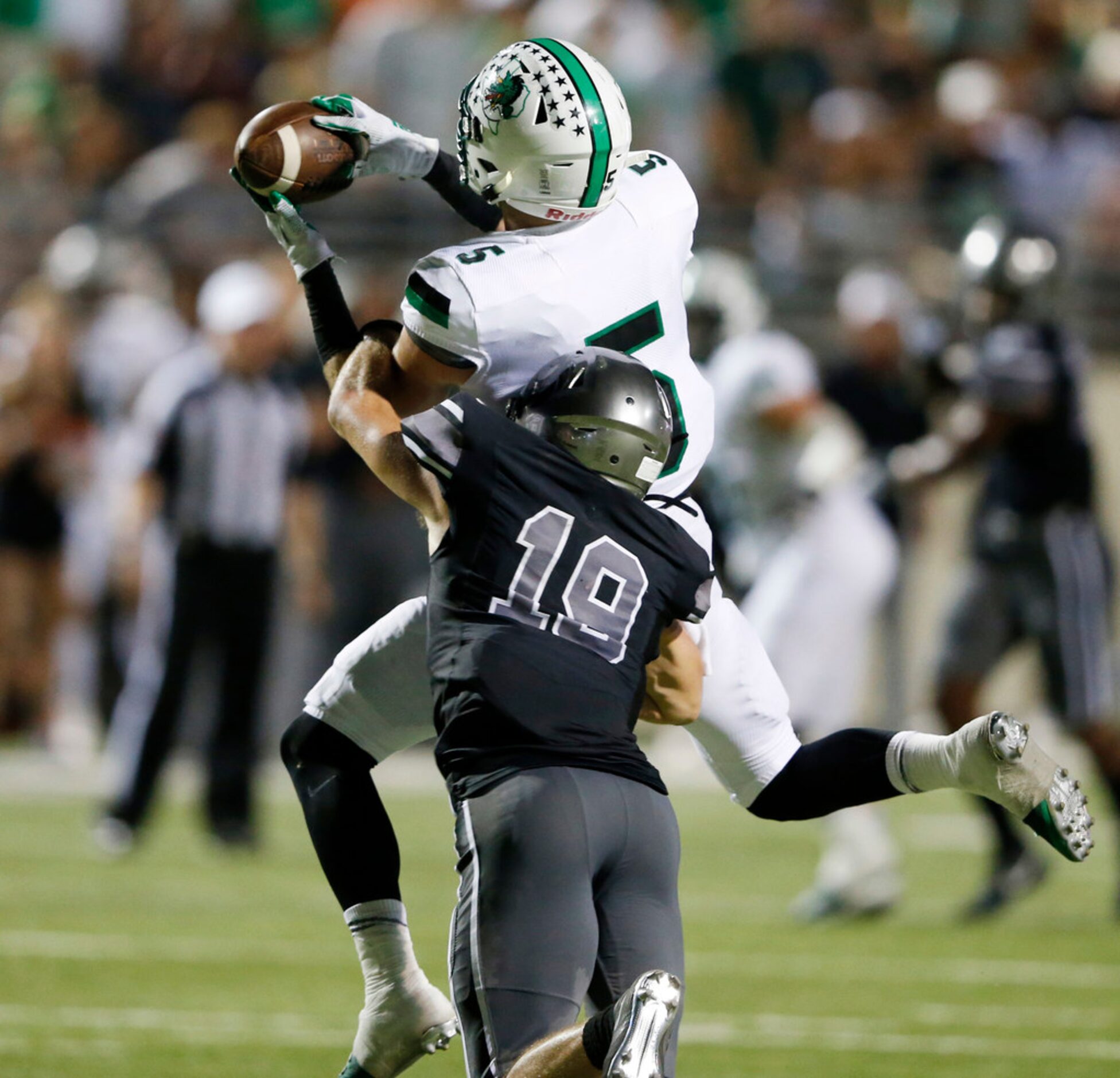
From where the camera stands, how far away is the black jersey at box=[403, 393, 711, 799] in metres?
3.62

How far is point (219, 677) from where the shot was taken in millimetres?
9430

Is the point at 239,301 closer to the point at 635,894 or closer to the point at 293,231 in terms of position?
the point at 293,231

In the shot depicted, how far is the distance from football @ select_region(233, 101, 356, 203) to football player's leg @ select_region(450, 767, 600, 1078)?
3.97ft

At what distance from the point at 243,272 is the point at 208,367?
1.41 ft

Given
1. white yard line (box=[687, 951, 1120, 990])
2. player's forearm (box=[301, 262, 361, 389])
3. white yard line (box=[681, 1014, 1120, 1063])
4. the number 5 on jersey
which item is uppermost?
player's forearm (box=[301, 262, 361, 389])

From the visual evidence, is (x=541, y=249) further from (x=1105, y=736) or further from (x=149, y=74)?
(x=149, y=74)

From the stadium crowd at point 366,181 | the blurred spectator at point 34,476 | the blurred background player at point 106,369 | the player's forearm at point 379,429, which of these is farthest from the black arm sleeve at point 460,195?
the blurred spectator at point 34,476

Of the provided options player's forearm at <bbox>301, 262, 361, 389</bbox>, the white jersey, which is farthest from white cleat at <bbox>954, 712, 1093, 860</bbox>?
player's forearm at <bbox>301, 262, 361, 389</bbox>

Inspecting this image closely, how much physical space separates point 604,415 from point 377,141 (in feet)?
2.87

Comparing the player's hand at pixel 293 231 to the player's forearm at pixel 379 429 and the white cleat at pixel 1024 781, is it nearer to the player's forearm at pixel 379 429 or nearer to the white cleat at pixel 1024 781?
the player's forearm at pixel 379 429

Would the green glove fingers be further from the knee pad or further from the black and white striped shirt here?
the black and white striped shirt

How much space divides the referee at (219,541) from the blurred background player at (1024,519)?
114 inches

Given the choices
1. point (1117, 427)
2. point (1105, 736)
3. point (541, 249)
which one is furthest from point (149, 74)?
point (541, 249)

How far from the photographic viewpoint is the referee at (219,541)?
360 inches
